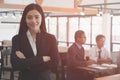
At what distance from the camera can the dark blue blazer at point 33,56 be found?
Result: 68.2 inches

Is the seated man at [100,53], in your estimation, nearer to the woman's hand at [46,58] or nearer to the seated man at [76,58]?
the seated man at [76,58]

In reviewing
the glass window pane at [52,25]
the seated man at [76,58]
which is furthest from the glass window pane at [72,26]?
the seated man at [76,58]

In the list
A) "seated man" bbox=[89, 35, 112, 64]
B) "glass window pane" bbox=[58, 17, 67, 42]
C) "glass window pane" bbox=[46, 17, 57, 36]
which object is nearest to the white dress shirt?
"seated man" bbox=[89, 35, 112, 64]

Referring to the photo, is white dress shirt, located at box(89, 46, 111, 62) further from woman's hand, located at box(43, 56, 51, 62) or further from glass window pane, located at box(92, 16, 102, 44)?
glass window pane, located at box(92, 16, 102, 44)

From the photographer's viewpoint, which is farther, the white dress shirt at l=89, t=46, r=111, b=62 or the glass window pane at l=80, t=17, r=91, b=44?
the glass window pane at l=80, t=17, r=91, b=44

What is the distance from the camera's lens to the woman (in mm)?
1726

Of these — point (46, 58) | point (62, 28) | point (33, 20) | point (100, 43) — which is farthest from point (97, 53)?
point (62, 28)

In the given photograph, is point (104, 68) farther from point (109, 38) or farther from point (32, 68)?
point (109, 38)

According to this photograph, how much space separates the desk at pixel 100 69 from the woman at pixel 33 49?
225 centimetres

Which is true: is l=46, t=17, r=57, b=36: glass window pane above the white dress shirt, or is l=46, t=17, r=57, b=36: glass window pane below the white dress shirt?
above

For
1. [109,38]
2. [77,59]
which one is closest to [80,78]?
[77,59]

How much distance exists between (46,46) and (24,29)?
0.20 m

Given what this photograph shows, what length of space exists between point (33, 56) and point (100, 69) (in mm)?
2417

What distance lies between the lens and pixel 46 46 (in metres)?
1.79
